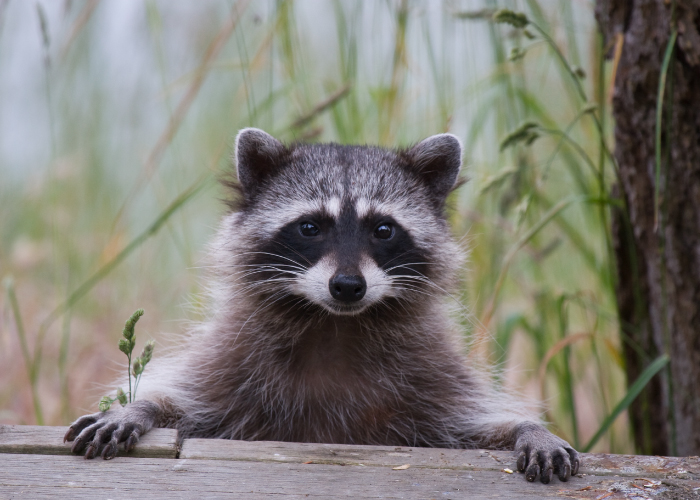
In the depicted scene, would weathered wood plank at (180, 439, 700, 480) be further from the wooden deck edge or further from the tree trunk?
the tree trunk

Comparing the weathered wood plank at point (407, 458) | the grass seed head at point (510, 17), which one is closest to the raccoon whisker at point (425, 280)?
the weathered wood plank at point (407, 458)

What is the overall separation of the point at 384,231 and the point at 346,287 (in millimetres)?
447

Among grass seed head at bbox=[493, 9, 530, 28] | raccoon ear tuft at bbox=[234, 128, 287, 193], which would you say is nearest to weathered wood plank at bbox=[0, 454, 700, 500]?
raccoon ear tuft at bbox=[234, 128, 287, 193]

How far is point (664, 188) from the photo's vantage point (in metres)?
2.95

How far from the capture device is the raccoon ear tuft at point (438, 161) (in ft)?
10.5

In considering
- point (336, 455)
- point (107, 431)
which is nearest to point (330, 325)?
point (336, 455)

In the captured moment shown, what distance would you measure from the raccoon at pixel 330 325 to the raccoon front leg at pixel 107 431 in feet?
0.78

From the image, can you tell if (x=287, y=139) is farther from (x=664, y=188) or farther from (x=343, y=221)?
(x=664, y=188)

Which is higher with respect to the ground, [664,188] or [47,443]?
[664,188]

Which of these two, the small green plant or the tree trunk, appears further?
the tree trunk

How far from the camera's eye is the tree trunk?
2.84 m

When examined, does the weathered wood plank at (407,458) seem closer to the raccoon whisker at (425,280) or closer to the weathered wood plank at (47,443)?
the weathered wood plank at (47,443)

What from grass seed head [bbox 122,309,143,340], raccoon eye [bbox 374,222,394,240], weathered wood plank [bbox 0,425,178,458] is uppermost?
raccoon eye [bbox 374,222,394,240]

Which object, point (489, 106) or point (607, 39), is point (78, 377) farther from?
point (607, 39)
